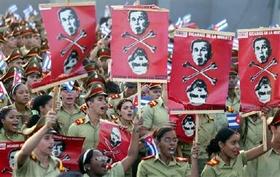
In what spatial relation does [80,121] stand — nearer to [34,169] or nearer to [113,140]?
[113,140]

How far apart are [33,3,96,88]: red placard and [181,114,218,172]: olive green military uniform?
226 centimetres

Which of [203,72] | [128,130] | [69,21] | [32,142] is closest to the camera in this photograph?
[32,142]

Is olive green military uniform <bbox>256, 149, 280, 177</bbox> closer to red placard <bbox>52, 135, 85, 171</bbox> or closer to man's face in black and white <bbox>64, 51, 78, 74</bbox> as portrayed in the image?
red placard <bbox>52, 135, 85, 171</bbox>

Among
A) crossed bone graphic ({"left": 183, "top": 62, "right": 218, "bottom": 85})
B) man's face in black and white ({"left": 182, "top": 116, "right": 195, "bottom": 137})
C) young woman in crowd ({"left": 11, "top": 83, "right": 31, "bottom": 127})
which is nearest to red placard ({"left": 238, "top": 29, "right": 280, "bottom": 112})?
crossed bone graphic ({"left": 183, "top": 62, "right": 218, "bottom": 85})

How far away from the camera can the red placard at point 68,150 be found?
33.3 ft

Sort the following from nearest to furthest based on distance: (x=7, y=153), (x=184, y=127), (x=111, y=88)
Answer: (x=7, y=153) < (x=184, y=127) < (x=111, y=88)

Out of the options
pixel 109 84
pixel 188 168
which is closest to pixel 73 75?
pixel 188 168

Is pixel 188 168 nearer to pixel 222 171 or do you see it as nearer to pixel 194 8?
pixel 222 171

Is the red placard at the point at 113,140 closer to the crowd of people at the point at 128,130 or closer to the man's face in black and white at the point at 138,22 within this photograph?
the crowd of people at the point at 128,130

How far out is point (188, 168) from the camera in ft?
→ 32.0

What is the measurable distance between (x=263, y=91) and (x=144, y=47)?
52.7 inches

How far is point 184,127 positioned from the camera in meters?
11.6

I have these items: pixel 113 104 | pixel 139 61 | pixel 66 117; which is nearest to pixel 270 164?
pixel 139 61

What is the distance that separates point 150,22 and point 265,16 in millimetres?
17446
